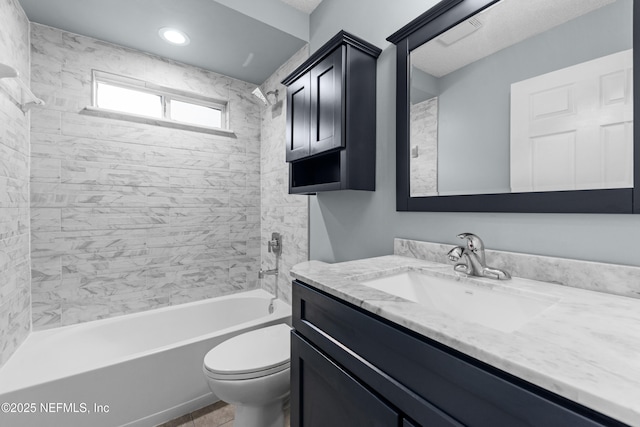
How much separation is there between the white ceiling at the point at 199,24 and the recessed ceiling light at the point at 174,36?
0.12ft

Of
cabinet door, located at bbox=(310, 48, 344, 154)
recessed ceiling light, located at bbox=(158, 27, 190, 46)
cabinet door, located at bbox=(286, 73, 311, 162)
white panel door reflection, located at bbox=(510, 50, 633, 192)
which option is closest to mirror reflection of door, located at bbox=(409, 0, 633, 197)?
white panel door reflection, located at bbox=(510, 50, 633, 192)

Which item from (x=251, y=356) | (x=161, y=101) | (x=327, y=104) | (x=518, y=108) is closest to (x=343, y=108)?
(x=327, y=104)

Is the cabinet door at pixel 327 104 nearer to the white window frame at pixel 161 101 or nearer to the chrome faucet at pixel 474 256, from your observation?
the chrome faucet at pixel 474 256

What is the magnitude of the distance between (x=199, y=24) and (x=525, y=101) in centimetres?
199

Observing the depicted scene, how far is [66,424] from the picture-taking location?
4.41 feet

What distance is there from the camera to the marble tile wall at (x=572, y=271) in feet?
2.46

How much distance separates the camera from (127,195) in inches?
84.7

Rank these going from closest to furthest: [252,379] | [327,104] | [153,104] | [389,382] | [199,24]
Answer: [389,382] < [252,379] < [327,104] < [199,24] < [153,104]

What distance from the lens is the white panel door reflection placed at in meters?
0.78

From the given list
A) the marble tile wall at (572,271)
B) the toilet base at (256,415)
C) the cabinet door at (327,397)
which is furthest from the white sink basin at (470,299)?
the toilet base at (256,415)

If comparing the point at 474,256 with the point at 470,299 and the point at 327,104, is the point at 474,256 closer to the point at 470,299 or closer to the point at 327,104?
the point at 470,299

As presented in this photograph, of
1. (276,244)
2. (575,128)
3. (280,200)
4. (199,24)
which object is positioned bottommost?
(276,244)

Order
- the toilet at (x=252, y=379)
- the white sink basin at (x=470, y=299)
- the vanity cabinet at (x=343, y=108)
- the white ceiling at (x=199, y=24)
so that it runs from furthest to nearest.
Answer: the white ceiling at (x=199, y=24)
the vanity cabinet at (x=343, y=108)
the toilet at (x=252, y=379)
the white sink basin at (x=470, y=299)

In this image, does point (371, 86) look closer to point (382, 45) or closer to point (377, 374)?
point (382, 45)
